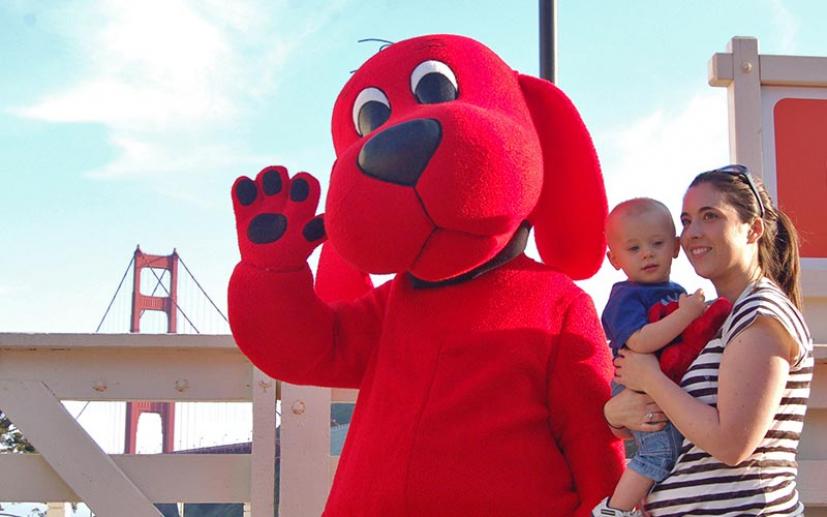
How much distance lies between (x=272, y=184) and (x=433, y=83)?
424mm

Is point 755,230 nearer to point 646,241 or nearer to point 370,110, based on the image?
point 646,241

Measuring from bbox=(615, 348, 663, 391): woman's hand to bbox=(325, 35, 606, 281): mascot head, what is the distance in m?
0.37

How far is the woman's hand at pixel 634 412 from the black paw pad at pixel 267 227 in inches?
31.8

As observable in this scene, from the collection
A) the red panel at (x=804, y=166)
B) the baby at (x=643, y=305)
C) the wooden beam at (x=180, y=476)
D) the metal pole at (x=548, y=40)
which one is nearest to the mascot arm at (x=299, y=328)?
the wooden beam at (x=180, y=476)

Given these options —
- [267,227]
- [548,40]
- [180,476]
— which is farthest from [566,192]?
[180,476]

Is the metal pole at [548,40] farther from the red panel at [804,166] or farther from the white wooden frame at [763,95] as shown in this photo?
the red panel at [804,166]

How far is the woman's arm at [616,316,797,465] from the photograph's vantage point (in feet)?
5.65

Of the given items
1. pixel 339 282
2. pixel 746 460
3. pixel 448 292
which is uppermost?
pixel 339 282

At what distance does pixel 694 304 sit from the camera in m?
1.85

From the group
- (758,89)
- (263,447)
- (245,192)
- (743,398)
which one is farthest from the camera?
(758,89)

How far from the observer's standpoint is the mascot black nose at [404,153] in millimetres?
1973

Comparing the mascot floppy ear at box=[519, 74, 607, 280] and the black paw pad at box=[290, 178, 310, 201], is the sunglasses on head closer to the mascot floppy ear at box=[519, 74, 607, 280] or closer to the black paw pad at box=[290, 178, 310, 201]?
the mascot floppy ear at box=[519, 74, 607, 280]

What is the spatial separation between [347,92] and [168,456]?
45.3 inches

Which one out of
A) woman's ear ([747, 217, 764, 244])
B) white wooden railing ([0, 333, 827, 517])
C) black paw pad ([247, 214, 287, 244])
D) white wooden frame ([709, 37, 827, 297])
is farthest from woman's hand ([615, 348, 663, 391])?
white wooden frame ([709, 37, 827, 297])
